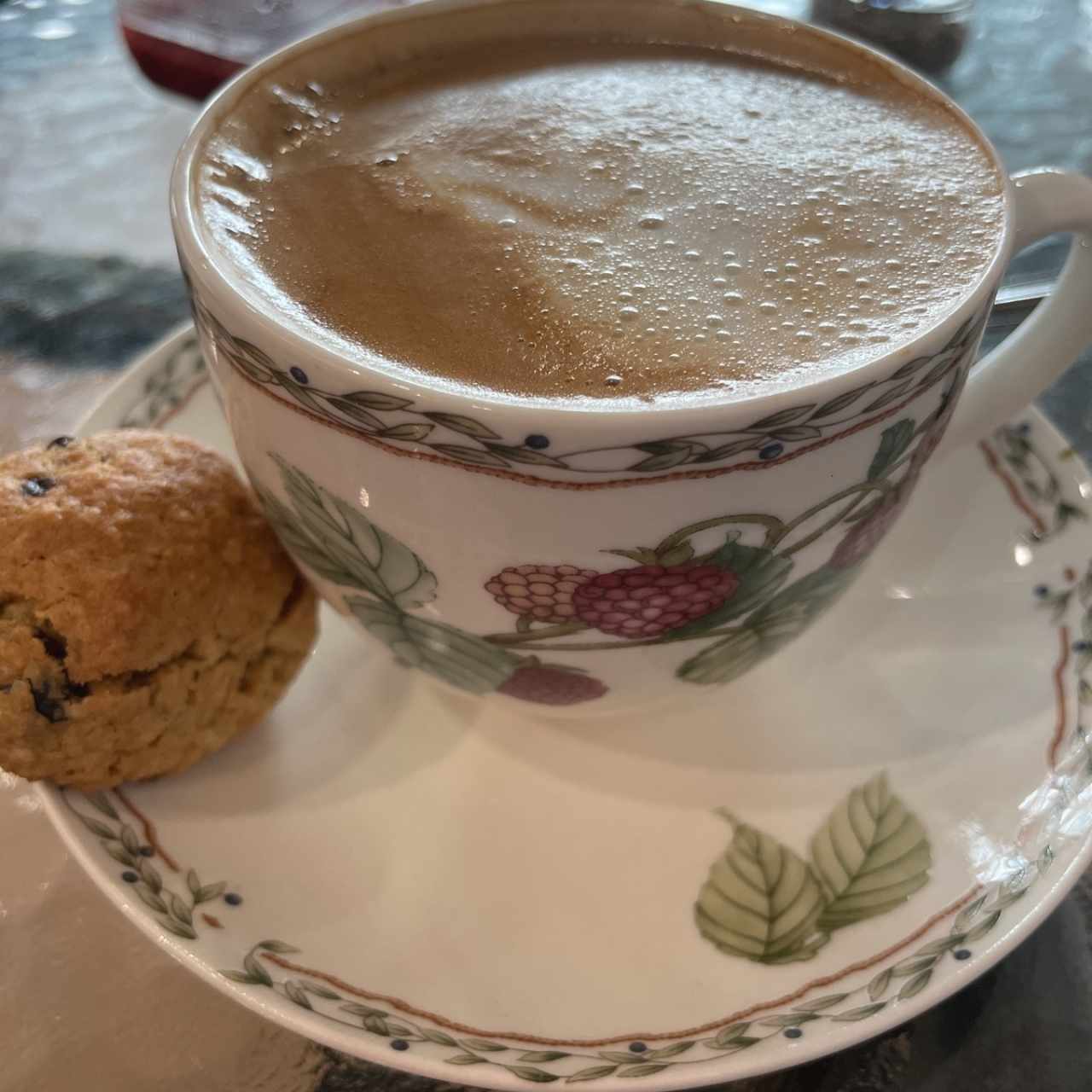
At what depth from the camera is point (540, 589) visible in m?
0.64

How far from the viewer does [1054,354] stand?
80 centimetres

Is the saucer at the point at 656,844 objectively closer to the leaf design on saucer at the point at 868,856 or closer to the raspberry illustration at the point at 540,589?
the leaf design on saucer at the point at 868,856

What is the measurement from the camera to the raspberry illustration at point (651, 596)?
0.63 metres

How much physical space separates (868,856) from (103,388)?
3.21 feet

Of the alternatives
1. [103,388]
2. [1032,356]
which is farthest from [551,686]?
[103,388]

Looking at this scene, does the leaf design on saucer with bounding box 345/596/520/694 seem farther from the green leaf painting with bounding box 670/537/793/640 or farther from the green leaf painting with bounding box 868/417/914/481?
the green leaf painting with bounding box 868/417/914/481

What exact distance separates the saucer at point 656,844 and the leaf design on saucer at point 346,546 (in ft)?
0.45

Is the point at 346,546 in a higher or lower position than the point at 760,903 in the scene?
higher

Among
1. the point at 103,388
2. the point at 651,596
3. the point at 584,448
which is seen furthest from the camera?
the point at 103,388

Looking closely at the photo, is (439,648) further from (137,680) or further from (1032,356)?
(1032,356)

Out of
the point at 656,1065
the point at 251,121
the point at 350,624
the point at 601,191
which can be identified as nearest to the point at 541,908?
the point at 656,1065

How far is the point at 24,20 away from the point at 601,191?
5.09 feet

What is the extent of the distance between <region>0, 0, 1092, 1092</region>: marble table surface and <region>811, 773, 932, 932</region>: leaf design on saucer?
0.12 m

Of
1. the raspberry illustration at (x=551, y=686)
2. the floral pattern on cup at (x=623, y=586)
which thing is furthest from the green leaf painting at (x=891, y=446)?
the raspberry illustration at (x=551, y=686)
